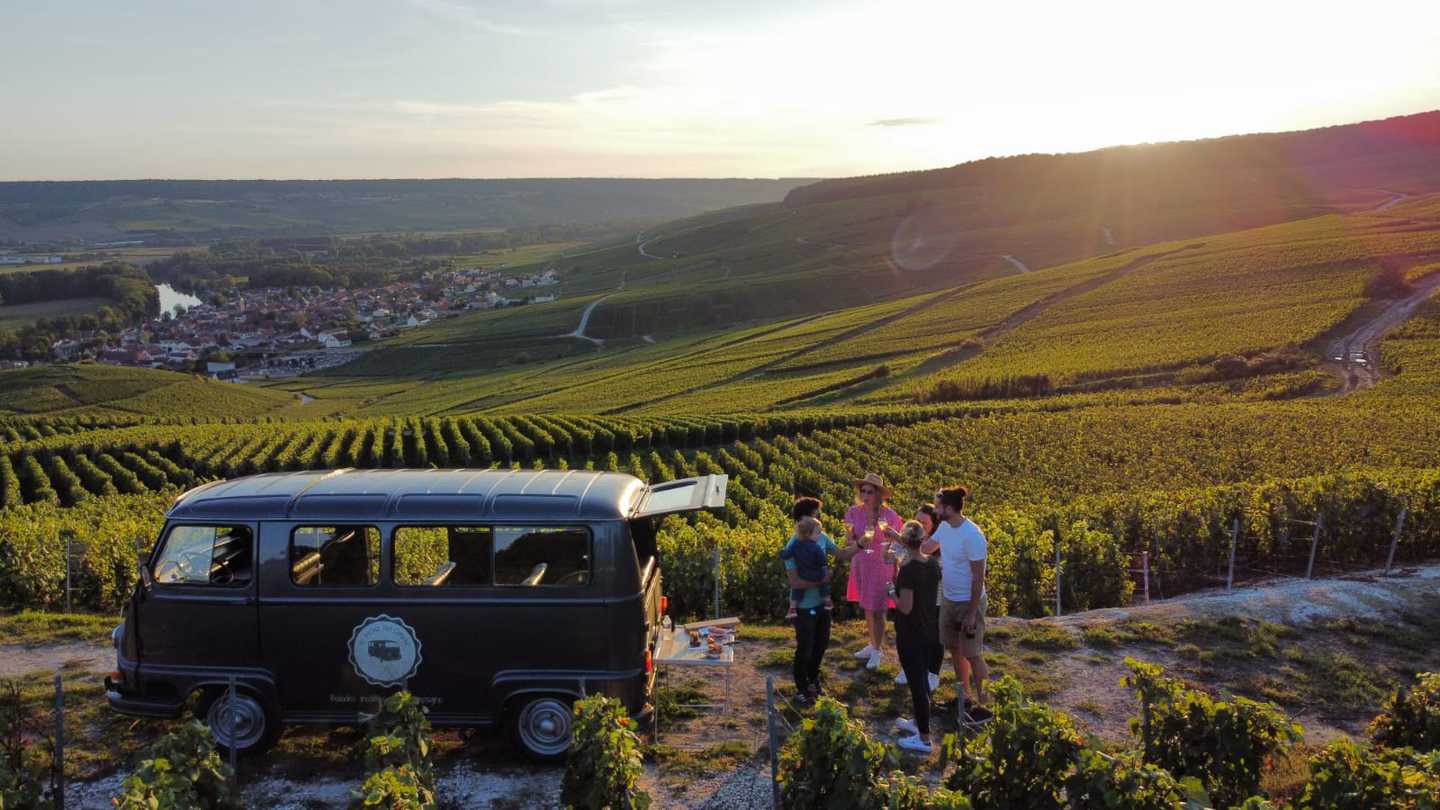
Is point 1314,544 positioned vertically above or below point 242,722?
below

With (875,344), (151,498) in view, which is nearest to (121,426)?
(151,498)

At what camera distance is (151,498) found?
1308 inches

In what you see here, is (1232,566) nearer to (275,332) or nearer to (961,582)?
(961,582)

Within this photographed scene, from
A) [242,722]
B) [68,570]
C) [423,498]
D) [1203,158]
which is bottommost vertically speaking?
[68,570]

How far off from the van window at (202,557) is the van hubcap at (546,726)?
3244mm

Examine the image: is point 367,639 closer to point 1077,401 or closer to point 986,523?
point 986,523

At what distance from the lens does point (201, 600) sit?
29.6 feet

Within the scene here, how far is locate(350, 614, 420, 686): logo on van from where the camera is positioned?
884 centimetres

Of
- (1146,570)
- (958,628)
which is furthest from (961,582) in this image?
(1146,570)

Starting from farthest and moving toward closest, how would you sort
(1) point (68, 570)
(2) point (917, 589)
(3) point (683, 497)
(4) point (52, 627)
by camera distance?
1. (1) point (68, 570)
2. (4) point (52, 627)
3. (3) point (683, 497)
4. (2) point (917, 589)

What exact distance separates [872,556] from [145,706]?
7996 mm

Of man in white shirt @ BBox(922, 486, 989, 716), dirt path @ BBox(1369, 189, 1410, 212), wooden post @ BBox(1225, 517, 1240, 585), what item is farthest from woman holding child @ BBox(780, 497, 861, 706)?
dirt path @ BBox(1369, 189, 1410, 212)

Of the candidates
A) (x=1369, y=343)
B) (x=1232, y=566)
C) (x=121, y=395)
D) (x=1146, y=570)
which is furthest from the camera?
(x=121, y=395)

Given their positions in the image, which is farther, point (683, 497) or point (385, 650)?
point (683, 497)
